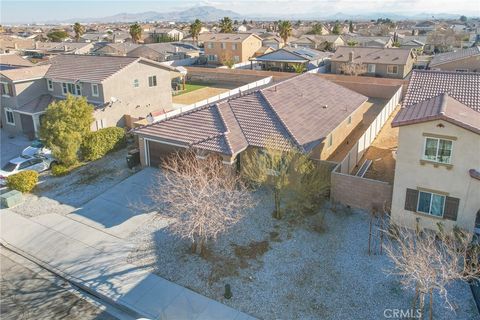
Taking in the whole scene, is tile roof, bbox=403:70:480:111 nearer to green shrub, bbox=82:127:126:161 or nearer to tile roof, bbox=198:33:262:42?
green shrub, bbox=82:127:126:161

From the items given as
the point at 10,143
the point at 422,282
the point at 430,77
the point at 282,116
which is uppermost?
the point at 430,77

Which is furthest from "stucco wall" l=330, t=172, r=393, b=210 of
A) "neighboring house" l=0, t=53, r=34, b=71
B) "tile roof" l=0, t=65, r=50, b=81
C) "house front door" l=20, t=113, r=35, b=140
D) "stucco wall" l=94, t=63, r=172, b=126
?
"neighboring house" l=0, t=53, r=34, b=71

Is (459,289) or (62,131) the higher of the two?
(62,131)

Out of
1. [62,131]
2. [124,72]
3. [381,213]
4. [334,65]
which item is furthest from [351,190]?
[334,65]

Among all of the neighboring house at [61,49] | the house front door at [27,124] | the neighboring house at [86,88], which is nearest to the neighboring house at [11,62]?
the neighboring house at [86,88]

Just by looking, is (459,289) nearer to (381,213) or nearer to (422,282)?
(422,282)

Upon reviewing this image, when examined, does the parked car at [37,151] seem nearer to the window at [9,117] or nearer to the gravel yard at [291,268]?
the window at [9,117]

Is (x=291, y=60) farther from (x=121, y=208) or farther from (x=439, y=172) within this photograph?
(x=439, y=172)
